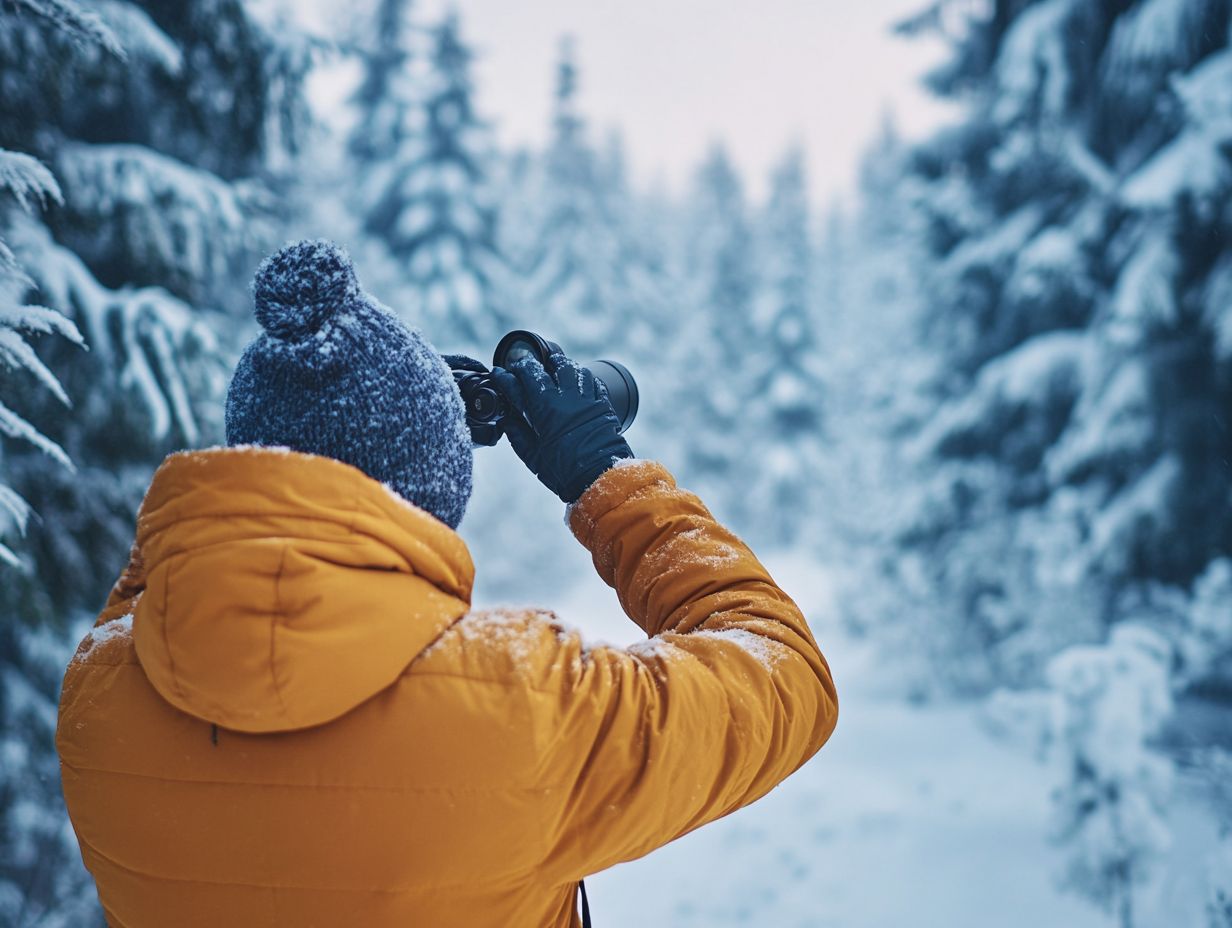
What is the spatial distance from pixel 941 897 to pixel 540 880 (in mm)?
6521

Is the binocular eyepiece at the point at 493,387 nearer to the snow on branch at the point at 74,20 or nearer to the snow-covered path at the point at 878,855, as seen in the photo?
the snow on branch at the point at 74,20

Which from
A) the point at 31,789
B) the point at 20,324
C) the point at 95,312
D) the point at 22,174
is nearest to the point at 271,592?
the point at 20,324

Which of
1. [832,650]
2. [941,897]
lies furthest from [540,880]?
[832,650]

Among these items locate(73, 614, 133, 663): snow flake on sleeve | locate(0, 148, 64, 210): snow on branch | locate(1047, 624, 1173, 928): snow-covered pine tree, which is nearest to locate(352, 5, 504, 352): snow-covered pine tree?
locate(1047, 624, 1173, 928): snow-covered pine tree

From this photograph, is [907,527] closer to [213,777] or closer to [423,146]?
[213,777]

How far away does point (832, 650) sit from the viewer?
15.5 m

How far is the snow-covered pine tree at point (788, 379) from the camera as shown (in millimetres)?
23906

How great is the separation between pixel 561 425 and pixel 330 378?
532mm

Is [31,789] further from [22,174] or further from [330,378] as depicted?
[330,378]

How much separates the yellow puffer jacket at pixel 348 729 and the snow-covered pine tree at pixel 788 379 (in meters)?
23.6

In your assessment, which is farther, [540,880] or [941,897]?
[941,897]

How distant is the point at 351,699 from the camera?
99 cm

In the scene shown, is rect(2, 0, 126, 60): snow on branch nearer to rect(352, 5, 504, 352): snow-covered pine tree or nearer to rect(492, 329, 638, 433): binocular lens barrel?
rect(492, 329, 638, 433): binocular lens barrel

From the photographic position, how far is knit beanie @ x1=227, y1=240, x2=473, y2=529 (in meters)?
1.15
